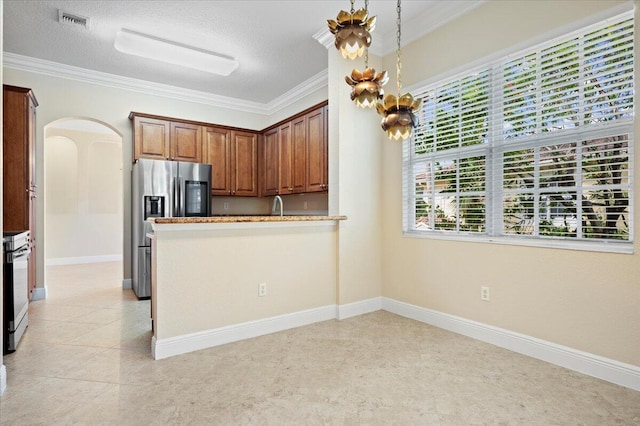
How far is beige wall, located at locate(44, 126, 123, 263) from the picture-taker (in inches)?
275

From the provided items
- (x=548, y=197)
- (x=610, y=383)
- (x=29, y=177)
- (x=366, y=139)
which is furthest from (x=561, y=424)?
(x=29, y=177)

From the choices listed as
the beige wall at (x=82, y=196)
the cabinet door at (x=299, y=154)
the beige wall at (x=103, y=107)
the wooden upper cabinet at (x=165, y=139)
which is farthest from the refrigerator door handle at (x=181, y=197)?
the beige wall at (x=82, y=196)

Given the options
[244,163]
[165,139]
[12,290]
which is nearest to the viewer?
[12,290]

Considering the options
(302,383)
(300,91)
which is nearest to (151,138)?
(300,91)

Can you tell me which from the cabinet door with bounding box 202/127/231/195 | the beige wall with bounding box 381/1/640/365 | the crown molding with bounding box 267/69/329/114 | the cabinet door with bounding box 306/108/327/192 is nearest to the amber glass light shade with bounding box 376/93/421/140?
the beige wall with bounding box 381/1/640/365

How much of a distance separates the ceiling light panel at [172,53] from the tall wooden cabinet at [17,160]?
1.23 meters

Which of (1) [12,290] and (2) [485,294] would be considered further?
(2) [485,294]

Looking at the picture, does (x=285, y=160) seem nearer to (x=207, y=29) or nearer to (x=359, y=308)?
(x=207, y=29)

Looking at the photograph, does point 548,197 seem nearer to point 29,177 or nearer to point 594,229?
point 594,229

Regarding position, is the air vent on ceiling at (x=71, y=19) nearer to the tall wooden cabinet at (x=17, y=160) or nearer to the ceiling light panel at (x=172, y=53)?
the ceiling light panel at (x=172, y=53)

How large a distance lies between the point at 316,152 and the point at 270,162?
4.47ft

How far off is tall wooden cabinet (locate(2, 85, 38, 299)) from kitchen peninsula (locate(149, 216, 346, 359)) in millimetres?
2157

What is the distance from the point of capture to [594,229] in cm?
230

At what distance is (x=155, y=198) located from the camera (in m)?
4.41
